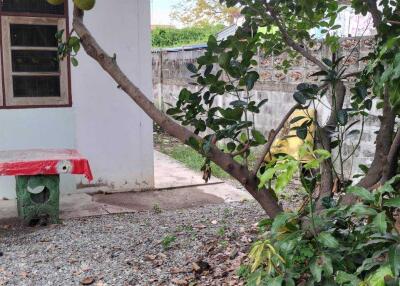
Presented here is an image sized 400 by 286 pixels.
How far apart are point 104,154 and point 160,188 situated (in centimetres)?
88

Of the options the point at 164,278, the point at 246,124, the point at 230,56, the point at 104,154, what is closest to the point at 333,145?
the point at 246,124

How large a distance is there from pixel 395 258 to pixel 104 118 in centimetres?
474

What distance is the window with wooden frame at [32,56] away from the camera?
5746mm

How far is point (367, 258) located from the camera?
2252 mm

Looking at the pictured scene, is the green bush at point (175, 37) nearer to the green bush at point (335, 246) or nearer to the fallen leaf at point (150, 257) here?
the fallen leaf at point (150, 257)

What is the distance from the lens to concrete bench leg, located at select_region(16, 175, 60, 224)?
4.79m

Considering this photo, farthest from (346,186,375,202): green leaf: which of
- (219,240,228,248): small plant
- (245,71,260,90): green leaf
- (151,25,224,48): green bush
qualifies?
(151,25,224,48): green bush

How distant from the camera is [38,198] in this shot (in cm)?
→ 495

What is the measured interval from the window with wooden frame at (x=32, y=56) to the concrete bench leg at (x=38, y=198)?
4.58ft

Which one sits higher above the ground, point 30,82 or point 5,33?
point 5,33

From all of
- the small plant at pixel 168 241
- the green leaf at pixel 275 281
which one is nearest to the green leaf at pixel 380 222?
the green leaf at pixel 275 281

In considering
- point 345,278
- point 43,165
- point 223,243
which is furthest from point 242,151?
point 43,165

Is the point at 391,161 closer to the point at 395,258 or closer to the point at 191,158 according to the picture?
the point at 395,258

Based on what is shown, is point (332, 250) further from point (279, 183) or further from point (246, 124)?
point (246, 124)
